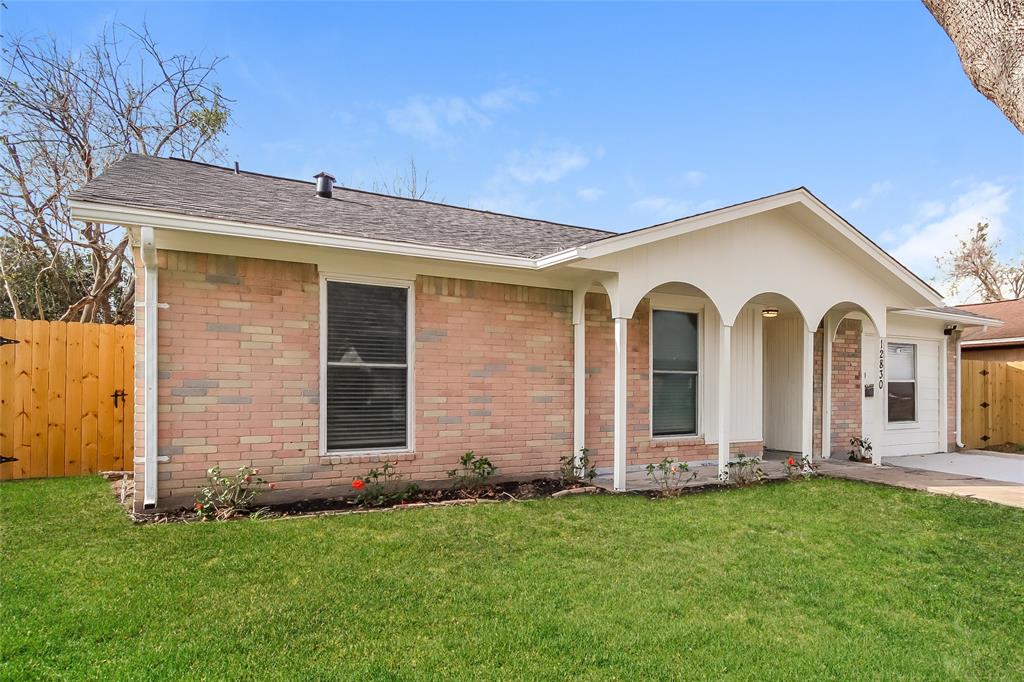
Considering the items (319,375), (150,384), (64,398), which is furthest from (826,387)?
(64,398)

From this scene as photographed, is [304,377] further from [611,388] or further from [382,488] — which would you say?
[611,388]

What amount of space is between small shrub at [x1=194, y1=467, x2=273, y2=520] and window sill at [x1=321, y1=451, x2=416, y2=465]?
0.67 meters

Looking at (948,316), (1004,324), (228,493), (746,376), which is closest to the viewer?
(228,493)

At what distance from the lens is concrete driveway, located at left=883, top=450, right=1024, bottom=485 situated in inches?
321

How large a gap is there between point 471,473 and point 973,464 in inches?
336

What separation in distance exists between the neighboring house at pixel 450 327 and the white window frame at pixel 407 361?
0.9 inches

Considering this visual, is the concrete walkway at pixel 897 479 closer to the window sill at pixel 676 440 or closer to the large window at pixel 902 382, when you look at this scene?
the window sill at pixel 676 440

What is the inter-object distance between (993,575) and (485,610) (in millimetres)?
3883

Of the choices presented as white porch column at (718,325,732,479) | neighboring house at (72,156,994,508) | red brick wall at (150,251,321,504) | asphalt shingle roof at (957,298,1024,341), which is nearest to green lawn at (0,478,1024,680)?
red brick wall at (150,251,321,504)

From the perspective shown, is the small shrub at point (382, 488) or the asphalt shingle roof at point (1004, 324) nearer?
the small shrub at point (382, 488)

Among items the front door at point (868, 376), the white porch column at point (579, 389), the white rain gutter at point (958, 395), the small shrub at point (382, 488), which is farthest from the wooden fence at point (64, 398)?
the white rain gutter at point (958, 395)

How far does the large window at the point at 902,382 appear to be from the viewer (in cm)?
1035

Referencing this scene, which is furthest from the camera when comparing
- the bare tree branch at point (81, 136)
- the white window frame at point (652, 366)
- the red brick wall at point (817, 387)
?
the bare tree branch at point (81, 136)

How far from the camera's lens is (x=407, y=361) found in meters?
6.36
